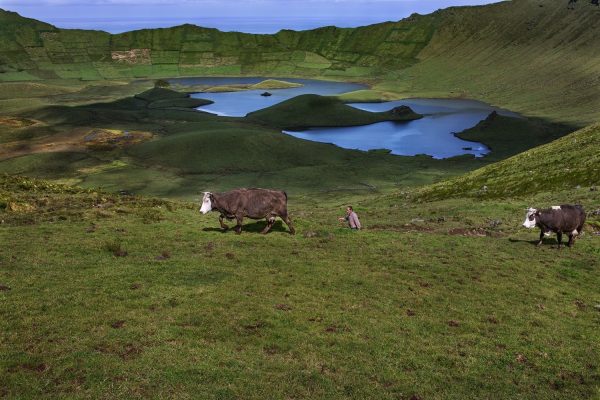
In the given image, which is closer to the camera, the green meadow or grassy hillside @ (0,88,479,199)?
the green meadow

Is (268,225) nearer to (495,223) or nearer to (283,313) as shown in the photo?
(283,313)

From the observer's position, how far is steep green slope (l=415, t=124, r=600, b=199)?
58331mm

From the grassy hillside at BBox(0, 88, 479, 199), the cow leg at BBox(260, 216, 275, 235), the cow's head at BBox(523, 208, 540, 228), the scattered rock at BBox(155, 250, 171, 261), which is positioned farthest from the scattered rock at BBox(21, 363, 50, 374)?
the grassy hillside at BBox(0, 88, 479, 199)

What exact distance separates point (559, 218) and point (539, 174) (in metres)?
31.4

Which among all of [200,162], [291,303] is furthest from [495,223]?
[200,162]

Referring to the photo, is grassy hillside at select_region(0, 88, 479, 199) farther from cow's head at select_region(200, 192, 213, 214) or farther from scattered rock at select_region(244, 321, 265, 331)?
scattered rock at select_region(244, 321, 265, 331)

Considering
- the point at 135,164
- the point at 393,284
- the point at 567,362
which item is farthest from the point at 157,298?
the point at 135,164

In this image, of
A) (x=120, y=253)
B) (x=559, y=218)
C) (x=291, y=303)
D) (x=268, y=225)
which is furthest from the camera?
(x=559, y=218)

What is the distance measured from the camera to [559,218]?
3609 cm

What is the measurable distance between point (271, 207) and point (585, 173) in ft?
144

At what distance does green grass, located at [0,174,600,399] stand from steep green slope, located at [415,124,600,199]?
22475 millimetres

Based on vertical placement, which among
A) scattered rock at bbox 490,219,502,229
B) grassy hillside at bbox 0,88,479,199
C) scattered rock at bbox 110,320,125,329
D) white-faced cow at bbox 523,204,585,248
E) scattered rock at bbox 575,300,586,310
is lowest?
grassy hillside at bbox 0,88,479,199

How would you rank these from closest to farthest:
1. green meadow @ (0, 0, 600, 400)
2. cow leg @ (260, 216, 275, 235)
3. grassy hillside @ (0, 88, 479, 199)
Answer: green meadow @ (0, 0, 600, 400)
cow leg @ (260, 216, 275, 235)
grassy hillside @ (0, 88, 479, 199)

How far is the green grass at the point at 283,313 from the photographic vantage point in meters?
17.2
